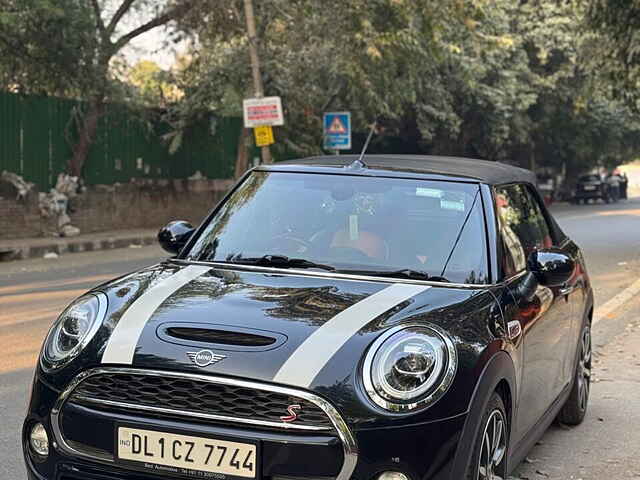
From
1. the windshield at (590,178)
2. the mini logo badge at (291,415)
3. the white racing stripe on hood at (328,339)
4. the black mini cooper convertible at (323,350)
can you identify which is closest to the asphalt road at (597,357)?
the black mini cooper convertible at (323,350)

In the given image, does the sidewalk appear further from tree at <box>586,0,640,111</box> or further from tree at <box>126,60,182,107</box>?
tree at <box>586,0,640,111</box>

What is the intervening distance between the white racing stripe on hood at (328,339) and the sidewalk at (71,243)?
14.1 m

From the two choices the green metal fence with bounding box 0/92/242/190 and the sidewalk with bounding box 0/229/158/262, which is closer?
the sidewalk with bounding box 0/229/158/262

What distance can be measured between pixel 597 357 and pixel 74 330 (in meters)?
5.14

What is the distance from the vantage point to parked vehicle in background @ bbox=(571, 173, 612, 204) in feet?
140

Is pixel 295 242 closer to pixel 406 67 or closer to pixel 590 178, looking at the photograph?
pixel 406 67

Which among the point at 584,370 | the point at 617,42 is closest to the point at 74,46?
the point at 617,42

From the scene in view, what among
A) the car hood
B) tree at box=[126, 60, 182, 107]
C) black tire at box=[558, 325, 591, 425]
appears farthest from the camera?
tree at box=[126, 60, 182, 107]

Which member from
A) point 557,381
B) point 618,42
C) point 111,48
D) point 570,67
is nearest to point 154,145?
point 111,48

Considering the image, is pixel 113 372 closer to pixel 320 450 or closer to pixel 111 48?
pixel 320 450

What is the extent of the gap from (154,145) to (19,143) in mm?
4512

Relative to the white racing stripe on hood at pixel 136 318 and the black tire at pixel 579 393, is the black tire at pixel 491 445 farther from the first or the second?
the black tire at pixel 579 393

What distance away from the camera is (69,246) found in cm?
1795

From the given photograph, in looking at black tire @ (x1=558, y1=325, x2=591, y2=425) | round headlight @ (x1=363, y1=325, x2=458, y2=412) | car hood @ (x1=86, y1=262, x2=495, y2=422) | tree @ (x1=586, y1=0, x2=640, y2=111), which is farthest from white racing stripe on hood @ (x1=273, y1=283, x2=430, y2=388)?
tree @ (x1=586, y1=0, x2=640, y2=111)
